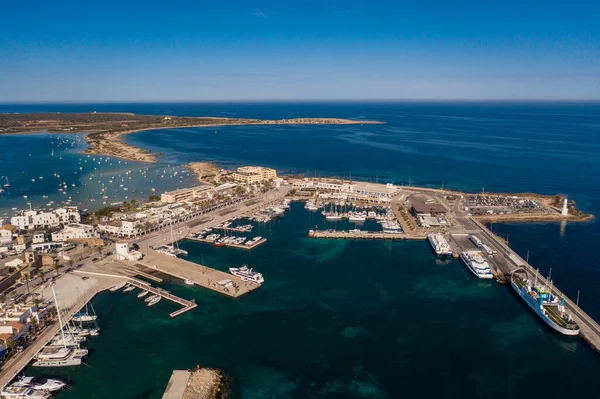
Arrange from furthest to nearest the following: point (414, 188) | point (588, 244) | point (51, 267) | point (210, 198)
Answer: point (414, 188)
point (210, 198)
point (588, 244)
point (51, 267)

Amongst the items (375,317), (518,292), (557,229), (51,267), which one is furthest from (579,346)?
(51,267)

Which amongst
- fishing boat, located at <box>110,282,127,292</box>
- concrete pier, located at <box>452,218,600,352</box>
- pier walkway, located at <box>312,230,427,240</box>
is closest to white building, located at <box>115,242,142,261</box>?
fishing boat, located at <box>110,282,127,292</box>

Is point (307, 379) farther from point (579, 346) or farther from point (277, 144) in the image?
point (277, 144)

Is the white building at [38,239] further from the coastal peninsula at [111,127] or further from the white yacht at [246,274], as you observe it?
the coastal peninsula at [111,127]

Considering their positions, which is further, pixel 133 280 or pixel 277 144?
pixel 277 144

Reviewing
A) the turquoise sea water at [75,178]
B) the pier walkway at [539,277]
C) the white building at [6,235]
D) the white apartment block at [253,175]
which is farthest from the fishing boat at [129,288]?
the white apartment block at [253,175]
